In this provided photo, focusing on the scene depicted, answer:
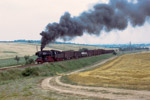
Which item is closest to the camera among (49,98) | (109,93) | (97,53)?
(49,98)

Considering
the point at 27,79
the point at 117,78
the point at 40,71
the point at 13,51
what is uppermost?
the point at 13,51

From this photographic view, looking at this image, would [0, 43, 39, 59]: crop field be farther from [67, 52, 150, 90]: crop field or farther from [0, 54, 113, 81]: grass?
[67, 52, 150, 90]: crop field

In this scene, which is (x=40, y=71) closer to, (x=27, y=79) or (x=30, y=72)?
(x=30, y=72)

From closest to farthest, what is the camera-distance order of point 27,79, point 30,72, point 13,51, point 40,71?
point 27,79, point 30,72, point 40,71, point 13,51

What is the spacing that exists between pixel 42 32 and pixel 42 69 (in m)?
8.21

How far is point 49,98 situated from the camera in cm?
1659

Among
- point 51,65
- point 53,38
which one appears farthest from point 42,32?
point 51,65

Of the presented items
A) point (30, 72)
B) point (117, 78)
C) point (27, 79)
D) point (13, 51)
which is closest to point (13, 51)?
point (13, 51)

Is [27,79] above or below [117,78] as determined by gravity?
below

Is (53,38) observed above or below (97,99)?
above

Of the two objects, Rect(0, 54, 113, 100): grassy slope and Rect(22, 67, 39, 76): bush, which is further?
Rect(22, 67, 39, 76): bush

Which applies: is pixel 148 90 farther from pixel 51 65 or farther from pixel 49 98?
pixel 51 65

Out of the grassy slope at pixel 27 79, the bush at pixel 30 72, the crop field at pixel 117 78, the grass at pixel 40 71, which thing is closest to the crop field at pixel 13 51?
the grass at pixel 40 71

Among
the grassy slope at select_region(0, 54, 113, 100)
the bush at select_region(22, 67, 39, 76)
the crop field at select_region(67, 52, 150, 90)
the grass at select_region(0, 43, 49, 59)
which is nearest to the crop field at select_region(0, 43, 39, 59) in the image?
the grass at select_region(0, 43, 49, 59)
